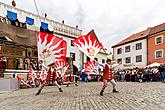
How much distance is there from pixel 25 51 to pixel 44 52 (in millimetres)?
13693

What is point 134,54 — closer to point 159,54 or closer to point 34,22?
point 159,54

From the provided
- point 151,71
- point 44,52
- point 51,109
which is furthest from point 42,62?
point 151,71

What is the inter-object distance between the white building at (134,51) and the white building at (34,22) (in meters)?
15.3

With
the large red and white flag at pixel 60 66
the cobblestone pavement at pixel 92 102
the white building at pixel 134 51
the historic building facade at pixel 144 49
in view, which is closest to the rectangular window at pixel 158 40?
the historic building facade at pixel 144 49

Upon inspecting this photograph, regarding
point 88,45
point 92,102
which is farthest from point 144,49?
point 92,102

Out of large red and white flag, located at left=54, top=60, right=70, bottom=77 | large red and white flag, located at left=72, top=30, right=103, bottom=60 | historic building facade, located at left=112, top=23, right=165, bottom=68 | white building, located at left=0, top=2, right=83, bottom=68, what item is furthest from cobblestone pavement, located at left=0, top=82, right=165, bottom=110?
historic building facade, located at left=112, top=23, right=165, bottom=68

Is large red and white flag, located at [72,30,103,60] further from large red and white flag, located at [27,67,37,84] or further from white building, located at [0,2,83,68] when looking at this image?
white building, located at [0,2,83,68]

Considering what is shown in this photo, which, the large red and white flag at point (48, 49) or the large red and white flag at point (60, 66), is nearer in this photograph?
the large red and white flag at point (48, 49)

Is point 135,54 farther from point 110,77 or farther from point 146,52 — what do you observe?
point 110,77

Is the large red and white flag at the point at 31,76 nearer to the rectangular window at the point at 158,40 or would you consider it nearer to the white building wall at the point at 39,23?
the white building wall at the point at 39,23

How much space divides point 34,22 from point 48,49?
1740cm

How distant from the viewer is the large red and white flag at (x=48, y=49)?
1334cm

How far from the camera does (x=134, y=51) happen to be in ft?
166

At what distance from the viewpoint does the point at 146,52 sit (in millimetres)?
47656
